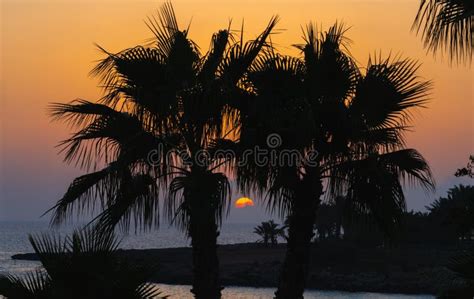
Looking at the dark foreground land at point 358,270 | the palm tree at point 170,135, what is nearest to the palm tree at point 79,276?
the palm tree at point 170,135

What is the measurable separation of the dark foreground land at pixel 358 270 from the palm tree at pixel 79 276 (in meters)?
66.1

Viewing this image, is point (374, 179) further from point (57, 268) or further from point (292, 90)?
point (57, 268)

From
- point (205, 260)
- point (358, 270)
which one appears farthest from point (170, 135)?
point (358, 270)

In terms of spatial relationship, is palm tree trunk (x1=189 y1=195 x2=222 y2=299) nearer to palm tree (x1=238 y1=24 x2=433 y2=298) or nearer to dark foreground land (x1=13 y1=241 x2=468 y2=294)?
palm tree (x1=238 y1=24 x2=433 y2=298)

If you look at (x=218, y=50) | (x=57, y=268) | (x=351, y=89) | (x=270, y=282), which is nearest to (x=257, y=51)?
(x=218, y=50)

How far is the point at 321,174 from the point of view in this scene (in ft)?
49.0

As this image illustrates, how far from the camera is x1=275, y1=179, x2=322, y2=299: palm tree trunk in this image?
1487 cm

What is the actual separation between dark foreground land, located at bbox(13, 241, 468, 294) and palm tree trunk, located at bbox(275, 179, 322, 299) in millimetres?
60227

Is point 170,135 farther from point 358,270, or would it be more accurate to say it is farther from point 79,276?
point 358,270

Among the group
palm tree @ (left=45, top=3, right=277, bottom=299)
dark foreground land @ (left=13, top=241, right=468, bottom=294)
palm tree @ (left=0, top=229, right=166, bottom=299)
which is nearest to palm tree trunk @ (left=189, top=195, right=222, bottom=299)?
palm tree @ (left=45, top=3, right=277, bottom=299)

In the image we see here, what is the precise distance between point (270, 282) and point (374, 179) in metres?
66.7

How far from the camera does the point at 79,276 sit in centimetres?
848

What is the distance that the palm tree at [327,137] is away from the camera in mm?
14000

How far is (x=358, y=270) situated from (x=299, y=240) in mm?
66926
